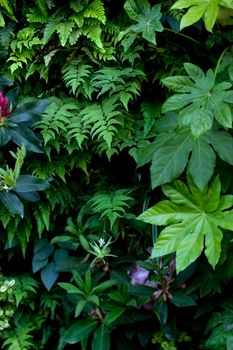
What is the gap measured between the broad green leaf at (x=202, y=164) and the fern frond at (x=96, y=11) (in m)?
0.65

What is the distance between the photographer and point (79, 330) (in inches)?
76.1

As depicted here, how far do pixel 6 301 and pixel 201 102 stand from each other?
1.13 meters

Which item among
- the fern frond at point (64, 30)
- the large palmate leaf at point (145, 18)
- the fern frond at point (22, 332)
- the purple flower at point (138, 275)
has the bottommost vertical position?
the fern frond at point (22, 332)

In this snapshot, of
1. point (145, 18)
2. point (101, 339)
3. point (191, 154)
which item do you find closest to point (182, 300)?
point (101, 339)

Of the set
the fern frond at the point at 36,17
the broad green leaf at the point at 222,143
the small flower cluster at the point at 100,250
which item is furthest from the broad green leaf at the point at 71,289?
the fern frond at the point at 36,17

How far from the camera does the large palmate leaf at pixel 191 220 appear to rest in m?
1.61

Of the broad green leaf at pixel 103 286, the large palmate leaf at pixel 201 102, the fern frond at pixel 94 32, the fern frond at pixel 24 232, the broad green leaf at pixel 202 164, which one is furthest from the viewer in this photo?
the fern frond at pixel 24 232

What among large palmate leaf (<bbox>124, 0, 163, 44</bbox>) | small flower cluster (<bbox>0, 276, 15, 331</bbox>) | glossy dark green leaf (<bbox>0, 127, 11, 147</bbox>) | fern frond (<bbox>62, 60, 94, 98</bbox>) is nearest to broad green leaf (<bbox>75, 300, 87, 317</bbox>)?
small flower cluster (<bbox>0, 276, 15, 331</bbox>)

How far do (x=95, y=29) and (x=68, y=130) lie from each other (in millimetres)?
399

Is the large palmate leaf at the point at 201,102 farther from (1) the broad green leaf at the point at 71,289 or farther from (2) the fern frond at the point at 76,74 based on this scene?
(1) the broad green leaf at the point at 71,289

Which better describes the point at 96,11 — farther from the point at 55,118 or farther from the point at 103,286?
the point at 103,286

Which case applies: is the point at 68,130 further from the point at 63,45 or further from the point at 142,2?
the point at 142,2

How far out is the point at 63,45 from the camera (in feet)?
6.59

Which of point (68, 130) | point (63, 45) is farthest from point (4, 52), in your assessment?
point (68, 130)
